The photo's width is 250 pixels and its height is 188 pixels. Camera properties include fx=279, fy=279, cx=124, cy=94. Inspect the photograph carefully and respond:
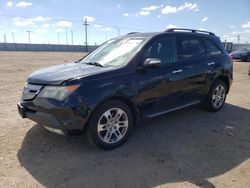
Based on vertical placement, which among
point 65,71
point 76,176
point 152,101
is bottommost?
point 76,176

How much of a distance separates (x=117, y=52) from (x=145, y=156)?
6.37ft

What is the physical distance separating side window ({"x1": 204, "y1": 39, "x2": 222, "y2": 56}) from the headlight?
3511mm

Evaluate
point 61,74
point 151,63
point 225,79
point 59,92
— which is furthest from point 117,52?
point 225,79

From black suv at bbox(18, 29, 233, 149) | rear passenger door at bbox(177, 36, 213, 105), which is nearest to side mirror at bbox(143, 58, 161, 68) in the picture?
black suv at bbox(18, 29, 233, 149)

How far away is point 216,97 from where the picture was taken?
646 centimetres

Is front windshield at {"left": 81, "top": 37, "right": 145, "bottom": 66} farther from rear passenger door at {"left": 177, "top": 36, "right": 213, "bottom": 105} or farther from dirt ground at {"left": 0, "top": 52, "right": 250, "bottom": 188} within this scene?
dirt ground at {"left": 0, "top": 52, "right": 250, "bottom": 188}

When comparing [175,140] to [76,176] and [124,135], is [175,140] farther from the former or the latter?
[76,176]

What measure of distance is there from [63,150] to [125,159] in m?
0.99

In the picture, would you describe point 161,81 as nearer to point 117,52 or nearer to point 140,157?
point 117,52

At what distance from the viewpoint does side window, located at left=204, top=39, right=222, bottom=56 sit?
618cm

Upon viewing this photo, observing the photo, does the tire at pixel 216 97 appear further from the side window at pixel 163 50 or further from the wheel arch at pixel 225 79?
the side window at pixel 163 50

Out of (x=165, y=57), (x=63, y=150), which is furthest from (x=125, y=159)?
(x=165, y=57)

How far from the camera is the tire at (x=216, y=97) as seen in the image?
627 centimetres

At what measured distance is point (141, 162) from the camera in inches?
155
